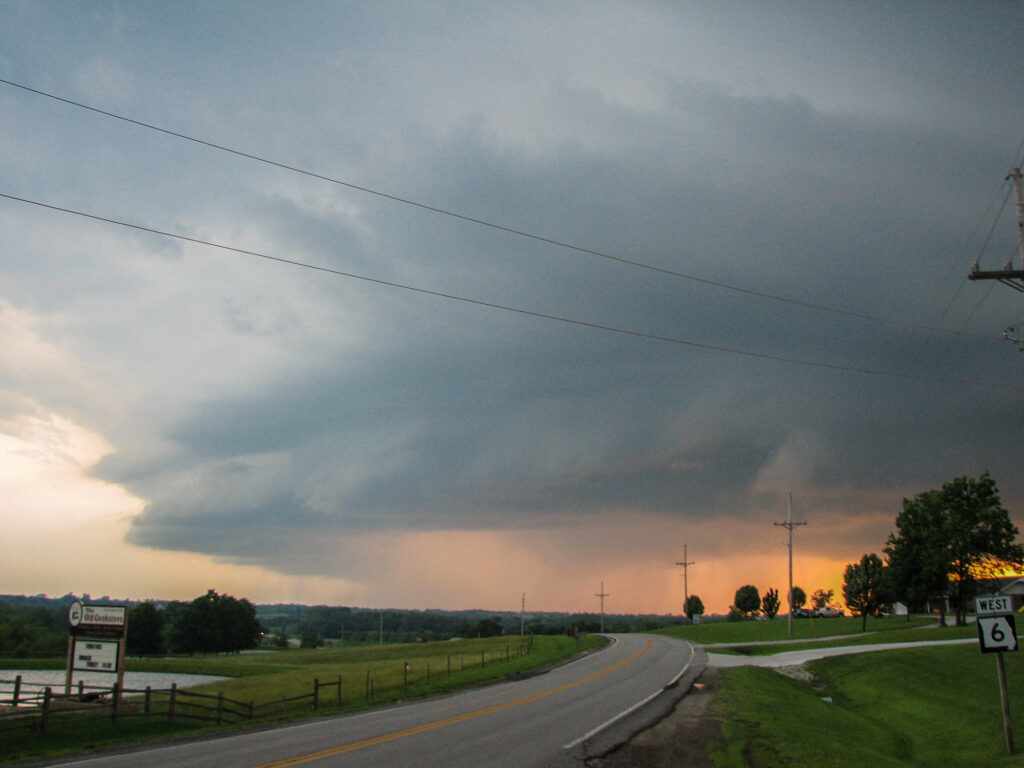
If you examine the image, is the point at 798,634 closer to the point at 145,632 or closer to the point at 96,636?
the point at 96,636

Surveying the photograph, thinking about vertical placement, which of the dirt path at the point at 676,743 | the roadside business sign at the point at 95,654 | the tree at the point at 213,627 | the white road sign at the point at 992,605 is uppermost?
the white road sign at the point at 992,605

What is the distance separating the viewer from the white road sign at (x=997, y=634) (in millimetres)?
20953

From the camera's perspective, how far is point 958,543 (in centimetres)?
7681

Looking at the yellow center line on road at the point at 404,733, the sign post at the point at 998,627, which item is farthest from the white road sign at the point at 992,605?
the yellow center line on road at the point at 404,733

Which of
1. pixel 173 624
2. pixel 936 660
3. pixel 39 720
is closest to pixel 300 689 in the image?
pixel 39 720

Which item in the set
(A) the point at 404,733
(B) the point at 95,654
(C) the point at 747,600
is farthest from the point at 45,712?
(C) the point at 747,600

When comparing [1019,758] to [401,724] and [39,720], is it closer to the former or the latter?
[401,724]

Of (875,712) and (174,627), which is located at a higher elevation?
(875,712)

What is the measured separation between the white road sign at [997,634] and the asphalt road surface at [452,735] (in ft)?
33.6

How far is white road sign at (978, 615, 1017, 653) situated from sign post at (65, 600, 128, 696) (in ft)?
94.4

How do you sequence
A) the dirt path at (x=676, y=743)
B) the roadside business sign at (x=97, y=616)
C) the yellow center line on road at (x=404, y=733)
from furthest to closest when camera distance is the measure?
the roadside business sign at (x=97, y=616)
the dirt path at (x=676, y=743)
the yellow center line on road at (x=404, y=733)

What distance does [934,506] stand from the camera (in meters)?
80.9

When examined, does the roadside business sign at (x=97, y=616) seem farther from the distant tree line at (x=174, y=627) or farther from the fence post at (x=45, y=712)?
the distant tree line at (x=174, y=627)

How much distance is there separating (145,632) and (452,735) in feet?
454
